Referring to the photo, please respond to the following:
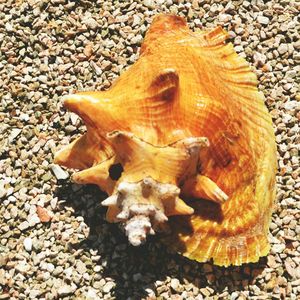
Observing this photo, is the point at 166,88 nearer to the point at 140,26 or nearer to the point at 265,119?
the point at 265,119

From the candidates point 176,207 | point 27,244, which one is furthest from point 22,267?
point 176,207

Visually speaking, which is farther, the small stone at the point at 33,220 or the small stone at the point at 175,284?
the small stone at the point at 33,220

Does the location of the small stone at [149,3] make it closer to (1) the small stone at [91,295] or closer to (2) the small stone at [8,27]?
(2) the small stone at [8,27]

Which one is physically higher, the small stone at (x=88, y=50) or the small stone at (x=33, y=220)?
the small stone at (x=88, y=50)

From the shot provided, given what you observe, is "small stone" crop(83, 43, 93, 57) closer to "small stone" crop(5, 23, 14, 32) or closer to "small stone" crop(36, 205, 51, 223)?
"small stone" crop(5, 23, 14, 32)

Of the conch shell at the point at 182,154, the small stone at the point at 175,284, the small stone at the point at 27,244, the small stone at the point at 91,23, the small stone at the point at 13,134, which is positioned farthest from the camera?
the small stone at the point at 91,23

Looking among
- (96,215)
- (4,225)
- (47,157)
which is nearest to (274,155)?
(96,215)

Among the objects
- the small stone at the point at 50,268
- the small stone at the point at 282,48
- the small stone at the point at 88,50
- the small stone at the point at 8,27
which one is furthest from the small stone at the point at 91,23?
the small stone at the point at 50,268
